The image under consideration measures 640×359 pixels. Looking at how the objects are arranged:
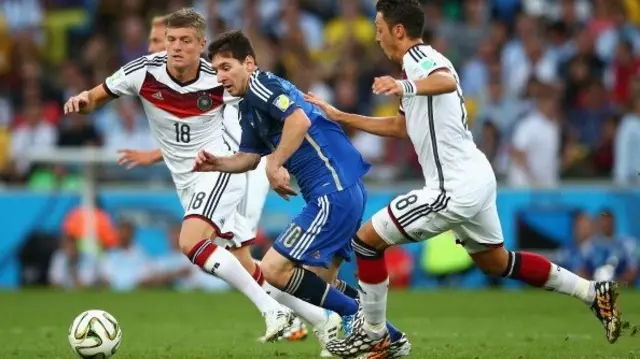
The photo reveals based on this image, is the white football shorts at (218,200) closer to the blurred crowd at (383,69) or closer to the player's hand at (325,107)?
the player's hand at (325,107)

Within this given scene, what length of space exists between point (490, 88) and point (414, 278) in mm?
3282

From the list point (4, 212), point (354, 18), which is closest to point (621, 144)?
point (354, 18)

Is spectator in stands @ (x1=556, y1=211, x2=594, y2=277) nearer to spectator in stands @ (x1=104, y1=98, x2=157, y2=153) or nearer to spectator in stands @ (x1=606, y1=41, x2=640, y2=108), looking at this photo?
spectator in stands @ (x1=606, y1=41, x2=640, y2=108)

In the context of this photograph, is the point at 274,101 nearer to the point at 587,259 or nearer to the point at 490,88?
the point at 587,259

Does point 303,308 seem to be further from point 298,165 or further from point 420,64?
point 420,64

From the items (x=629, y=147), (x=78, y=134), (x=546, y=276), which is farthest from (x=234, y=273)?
(x=78, y=134)

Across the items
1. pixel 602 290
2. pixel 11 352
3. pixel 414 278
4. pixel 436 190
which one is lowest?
pixel 414 278

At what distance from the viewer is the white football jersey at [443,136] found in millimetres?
9281

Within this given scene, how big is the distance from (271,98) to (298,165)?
21.8 inches

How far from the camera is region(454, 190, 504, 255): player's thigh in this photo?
31.1ft

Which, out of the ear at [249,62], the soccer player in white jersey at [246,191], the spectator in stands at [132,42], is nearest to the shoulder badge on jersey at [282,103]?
the ear at [249,62]

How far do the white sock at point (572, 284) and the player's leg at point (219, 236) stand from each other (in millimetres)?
1967

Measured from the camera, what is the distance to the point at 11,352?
1042 cm

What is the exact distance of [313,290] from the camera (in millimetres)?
9438
